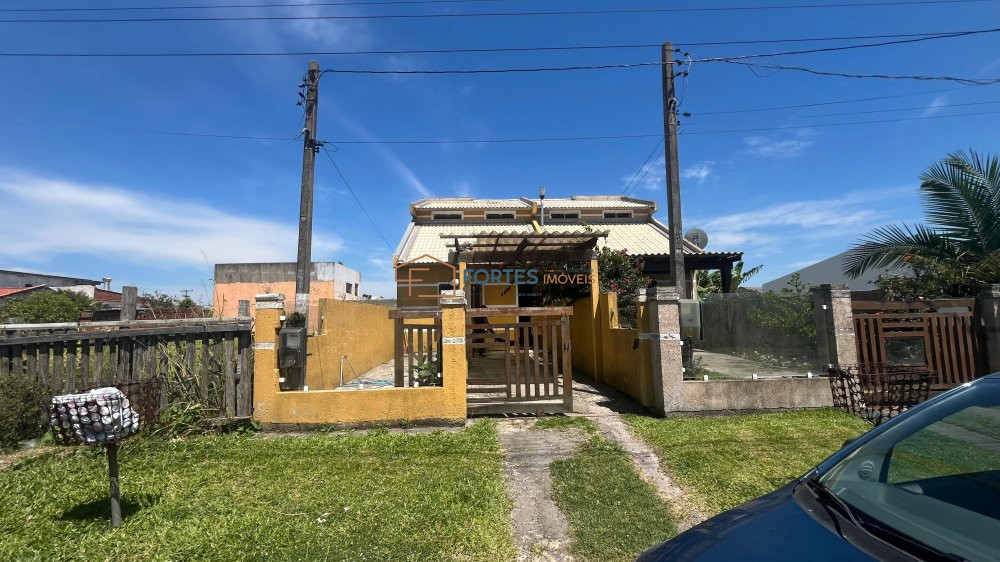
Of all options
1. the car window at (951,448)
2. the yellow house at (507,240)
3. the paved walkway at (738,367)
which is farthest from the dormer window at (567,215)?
the car window at (951,448)

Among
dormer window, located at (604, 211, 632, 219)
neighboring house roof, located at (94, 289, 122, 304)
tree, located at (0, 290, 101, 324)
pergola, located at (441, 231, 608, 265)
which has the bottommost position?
tree, located at (0, 290, 101, 324)

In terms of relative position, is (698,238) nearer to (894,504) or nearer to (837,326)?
(837,326)

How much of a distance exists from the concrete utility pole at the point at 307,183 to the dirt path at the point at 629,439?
5.10 m

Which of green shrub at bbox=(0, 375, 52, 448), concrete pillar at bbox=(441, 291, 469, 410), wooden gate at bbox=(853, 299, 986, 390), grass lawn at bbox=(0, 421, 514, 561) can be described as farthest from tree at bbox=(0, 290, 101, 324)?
wooden gate at bbox=(853, 299, 986, 390)

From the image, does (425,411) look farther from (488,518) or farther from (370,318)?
(370,318)

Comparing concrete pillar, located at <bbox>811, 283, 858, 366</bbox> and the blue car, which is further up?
concrete pillar, located at <bbox>811, 283, 858, 366</bbox>

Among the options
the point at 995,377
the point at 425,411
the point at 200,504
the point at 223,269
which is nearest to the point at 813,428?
the point at 995,377

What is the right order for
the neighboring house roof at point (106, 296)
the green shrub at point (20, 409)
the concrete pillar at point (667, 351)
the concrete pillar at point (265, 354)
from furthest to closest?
the neighboring house roof at point (106, 296), the concrete pillar at point (667, 351), the concrete pillar at point (265, 354), the green shrub at point (20, 409)

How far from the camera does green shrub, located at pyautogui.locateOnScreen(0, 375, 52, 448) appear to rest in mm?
5273

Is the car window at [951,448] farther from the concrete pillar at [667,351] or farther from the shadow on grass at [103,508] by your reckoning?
the shadow on grass at [103,508]

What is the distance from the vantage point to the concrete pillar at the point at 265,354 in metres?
6.22

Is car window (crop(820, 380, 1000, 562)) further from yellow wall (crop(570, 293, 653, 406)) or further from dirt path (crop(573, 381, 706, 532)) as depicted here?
yellow wall (crop(570, 293, 653, 406))

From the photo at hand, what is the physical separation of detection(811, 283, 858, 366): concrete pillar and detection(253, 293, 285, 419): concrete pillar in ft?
26.4

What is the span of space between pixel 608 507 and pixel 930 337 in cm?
655
